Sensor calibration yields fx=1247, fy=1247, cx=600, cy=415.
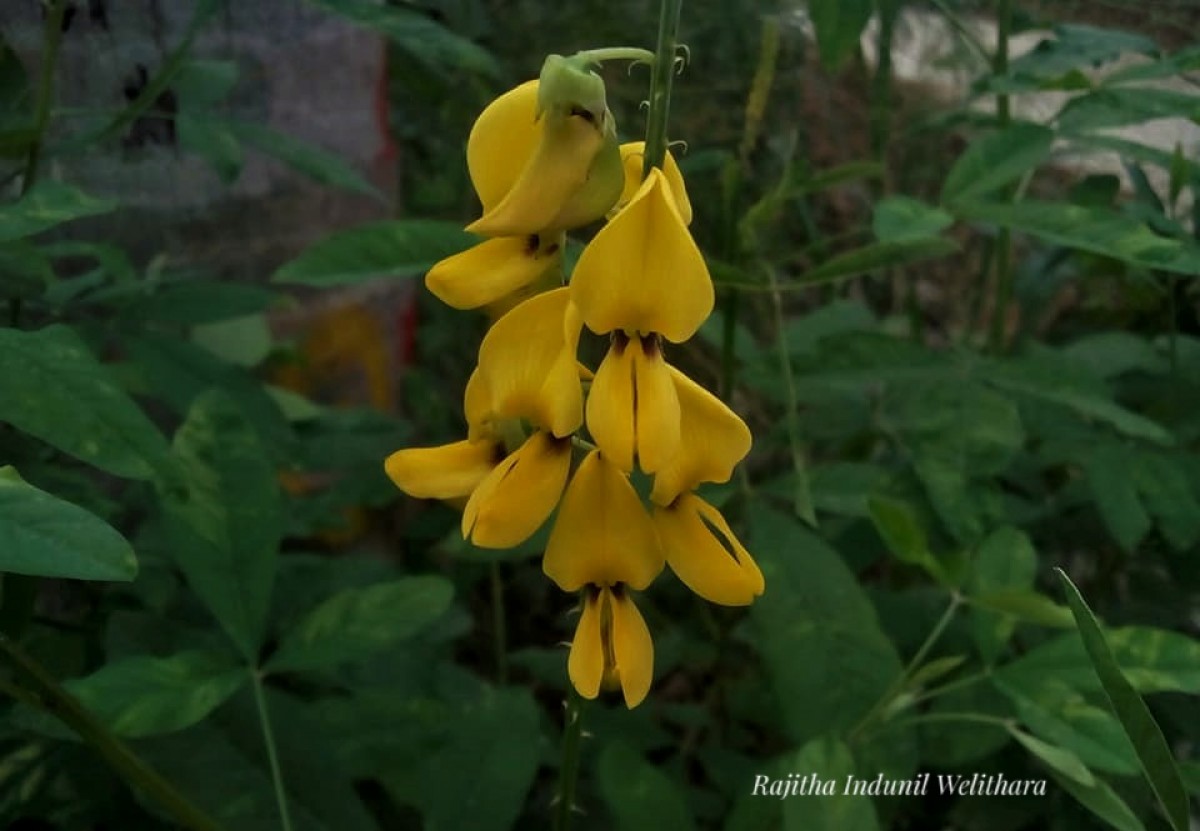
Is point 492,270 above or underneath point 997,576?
above

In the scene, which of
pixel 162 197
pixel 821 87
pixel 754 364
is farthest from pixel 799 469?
pixel 821 87

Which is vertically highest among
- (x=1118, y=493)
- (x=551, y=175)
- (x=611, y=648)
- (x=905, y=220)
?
(x=551, y=175)

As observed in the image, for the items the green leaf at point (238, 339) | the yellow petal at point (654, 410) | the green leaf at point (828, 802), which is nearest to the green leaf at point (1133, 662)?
the green leaf at point (828, 802)

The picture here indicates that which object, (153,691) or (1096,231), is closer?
(153,691)

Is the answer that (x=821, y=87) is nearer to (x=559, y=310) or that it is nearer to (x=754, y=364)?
(x=754, y=364)

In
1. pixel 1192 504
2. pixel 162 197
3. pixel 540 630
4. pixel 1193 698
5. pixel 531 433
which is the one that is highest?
pixel 531 433

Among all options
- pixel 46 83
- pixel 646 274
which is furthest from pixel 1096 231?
pixel 46 83

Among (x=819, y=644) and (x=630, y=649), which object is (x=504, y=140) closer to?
(x=630, y=649)
